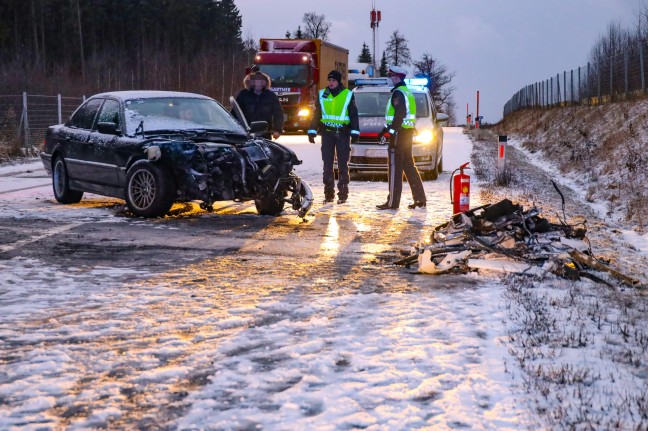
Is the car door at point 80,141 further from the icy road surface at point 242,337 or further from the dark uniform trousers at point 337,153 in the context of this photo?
the dark uniform trousers at point 337,153

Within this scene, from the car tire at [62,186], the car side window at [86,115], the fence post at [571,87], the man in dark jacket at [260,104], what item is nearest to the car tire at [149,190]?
the car side window at [86,115]

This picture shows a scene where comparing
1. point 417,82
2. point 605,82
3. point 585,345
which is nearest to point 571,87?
point 605,82

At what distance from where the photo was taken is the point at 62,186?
1180 cm

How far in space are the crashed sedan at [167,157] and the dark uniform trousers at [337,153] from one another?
1313 mm

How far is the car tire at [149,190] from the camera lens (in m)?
9.80

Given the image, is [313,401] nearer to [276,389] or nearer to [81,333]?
[276,389]

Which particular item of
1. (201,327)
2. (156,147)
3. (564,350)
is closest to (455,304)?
(564,350)

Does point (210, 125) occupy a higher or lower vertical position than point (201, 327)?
higher

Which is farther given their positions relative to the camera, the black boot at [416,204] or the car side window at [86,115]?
the black boot at [416,204]

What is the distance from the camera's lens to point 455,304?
5766mm

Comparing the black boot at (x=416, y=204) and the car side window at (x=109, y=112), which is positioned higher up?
the car side window at (x=109, y=112)

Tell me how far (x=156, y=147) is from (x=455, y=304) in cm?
509

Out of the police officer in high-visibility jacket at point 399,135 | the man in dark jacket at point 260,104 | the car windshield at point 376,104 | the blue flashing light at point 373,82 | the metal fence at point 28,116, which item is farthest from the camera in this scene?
the metal fence at point 28,116

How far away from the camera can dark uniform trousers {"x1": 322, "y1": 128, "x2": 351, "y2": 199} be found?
39.9 feet
